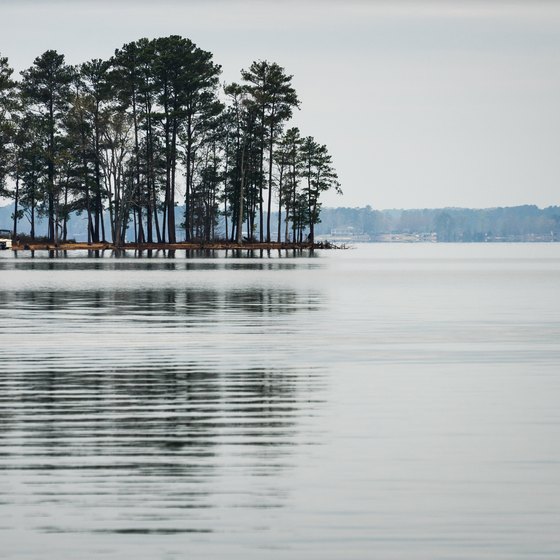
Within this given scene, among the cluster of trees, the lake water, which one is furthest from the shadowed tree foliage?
the lake water

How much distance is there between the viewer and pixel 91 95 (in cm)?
13025

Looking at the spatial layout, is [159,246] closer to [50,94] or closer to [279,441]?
[50,94]

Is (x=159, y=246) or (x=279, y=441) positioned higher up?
(x=279, y=441)

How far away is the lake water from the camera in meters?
9.30

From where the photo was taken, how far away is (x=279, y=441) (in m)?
13.3

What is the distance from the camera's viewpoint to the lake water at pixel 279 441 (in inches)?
366

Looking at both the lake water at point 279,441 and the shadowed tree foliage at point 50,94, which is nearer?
the lake water at point 279,441

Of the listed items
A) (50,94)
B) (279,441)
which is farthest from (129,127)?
(279,441)

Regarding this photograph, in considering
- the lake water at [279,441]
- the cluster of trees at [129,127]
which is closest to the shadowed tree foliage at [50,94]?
the cluster of trees at [129,127]

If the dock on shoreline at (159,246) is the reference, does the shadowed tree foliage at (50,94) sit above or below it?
above

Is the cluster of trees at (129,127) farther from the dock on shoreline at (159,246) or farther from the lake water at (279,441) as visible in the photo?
the lake water at (279,441)

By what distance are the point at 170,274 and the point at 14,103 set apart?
60569 mm

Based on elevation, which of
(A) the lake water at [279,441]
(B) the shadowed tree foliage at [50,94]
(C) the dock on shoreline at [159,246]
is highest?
(B) the shadowed tree foliage at [50,94]

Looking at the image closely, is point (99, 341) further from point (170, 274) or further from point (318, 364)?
point (170, 274)
